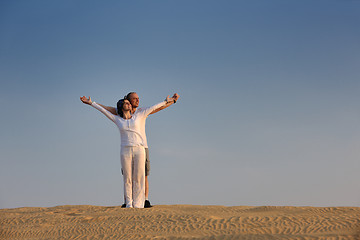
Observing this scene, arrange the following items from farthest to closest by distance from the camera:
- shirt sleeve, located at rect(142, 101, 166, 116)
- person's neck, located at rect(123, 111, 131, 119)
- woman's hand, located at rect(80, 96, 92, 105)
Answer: woman's hand, located at rect(80, 96, 92, 105) < shirt sleeve, located at rect(142, 101, 166, 116) < person's neck, located at rect(123, 111, 131, 119)

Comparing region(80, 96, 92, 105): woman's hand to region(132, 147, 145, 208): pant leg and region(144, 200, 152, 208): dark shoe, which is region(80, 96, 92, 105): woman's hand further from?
region(144, 200, 152, 208): dark shoe

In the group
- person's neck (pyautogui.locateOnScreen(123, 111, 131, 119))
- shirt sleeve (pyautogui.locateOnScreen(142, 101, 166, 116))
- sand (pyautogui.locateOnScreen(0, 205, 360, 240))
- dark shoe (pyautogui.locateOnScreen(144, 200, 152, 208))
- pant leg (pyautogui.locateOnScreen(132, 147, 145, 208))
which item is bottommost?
sand (pyautogui.locateOnScreen(0, 205, 360, 240))

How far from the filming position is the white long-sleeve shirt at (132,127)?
12164mm

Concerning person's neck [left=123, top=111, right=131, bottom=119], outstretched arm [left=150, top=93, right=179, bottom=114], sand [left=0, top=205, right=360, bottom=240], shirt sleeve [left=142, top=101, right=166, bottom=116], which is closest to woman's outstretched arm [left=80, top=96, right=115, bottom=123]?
person's neck [left=123, top=111, right=131, bottom=119]

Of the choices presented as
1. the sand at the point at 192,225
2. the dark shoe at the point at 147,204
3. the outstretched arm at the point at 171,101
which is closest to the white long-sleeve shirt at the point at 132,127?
the outstretched arm at the point at 171,101

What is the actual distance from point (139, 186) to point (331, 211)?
18.2 feet

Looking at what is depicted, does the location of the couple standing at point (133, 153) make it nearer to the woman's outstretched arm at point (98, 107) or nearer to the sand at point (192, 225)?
the woman's outstretched arm at point (98, 107)

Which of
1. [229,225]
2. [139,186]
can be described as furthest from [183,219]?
[139,186]

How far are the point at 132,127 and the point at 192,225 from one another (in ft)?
14.5

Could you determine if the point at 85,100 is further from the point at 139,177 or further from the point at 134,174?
the point at 139,177

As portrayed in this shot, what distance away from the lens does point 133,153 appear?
1207cm

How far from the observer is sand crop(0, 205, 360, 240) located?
25.4 feet

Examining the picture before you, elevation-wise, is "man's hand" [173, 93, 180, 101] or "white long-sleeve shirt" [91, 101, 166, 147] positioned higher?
"man's hand" [173, 93, 180, 101]

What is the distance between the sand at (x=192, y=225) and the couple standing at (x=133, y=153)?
51.3 inches
